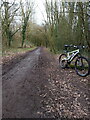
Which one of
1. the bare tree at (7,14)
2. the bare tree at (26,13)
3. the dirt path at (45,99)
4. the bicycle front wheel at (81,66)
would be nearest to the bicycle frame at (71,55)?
the bicycle front wheel at (81,66)

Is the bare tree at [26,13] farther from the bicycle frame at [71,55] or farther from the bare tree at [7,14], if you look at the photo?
the bicycle frame at [71,55]

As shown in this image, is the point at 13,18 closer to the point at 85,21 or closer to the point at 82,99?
the point at 85,21

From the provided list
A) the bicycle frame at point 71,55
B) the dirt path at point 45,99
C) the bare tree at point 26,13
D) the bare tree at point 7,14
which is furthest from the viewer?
the bare tree at point 26,13

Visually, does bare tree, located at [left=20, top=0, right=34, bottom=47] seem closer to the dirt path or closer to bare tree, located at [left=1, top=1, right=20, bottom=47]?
bare tree, located at [left=1, top=1, right=20, bottom=47]

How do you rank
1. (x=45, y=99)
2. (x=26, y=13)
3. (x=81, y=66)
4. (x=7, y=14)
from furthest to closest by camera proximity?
(x=26, y=13), (x=7, y=14), (x=81, y=66), (x=45, y=99)

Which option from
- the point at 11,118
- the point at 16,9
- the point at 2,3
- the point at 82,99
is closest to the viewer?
the point at 11,118

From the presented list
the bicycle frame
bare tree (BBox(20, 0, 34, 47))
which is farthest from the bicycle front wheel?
bare tree (BBox(20, 0, 34, 47))

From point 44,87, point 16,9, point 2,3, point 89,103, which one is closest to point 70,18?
point 44,87

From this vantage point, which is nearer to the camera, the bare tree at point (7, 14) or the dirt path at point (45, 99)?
the dirt path at point (45, 99)

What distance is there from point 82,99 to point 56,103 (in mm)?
736

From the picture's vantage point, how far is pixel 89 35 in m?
6.35

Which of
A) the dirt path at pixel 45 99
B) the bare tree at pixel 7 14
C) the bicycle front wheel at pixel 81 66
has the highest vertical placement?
the bare tree at pixel 7 14

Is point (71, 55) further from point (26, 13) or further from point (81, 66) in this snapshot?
point (26, 13)

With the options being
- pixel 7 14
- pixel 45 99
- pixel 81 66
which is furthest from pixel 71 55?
pixel 7 14
